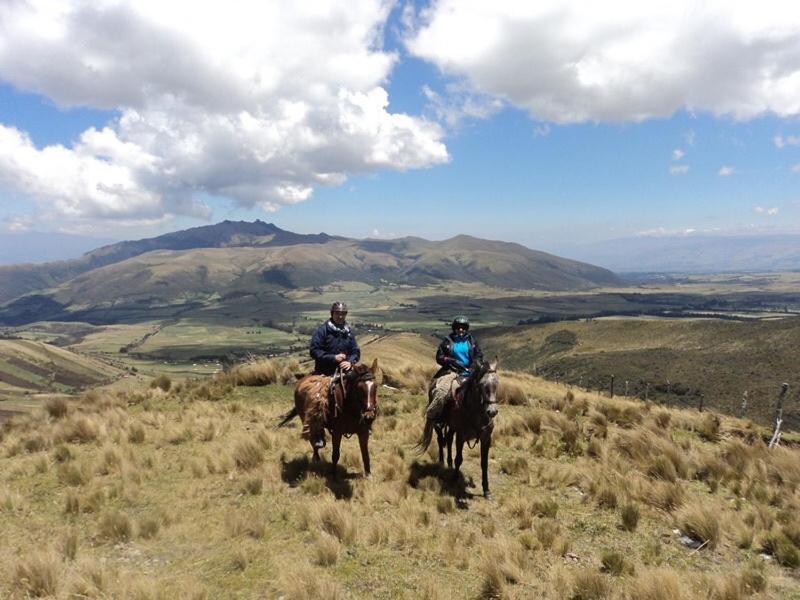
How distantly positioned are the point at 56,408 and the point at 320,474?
12525 millimetres

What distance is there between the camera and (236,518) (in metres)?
7.96

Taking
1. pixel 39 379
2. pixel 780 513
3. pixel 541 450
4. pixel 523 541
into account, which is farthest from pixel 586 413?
pixel 39 379

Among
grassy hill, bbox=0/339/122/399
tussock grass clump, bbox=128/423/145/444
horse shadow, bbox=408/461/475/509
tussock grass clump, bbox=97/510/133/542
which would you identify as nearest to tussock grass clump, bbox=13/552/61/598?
tussock grass clump, bbox=97/510/133/542

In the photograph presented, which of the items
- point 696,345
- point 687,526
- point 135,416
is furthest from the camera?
point 696,345

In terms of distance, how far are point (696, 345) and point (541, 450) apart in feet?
408

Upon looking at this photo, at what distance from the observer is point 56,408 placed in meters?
16.5

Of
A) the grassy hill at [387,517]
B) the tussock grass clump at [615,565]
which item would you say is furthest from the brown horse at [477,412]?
the tussock grass clump at [615,565]

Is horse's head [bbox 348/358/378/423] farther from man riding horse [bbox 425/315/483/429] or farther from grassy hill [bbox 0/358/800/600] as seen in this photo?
man riding horse [bbox 425/315/483/429]

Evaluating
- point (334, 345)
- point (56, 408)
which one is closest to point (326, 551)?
point (334, 345)

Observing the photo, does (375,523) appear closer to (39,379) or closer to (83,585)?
(83,585)

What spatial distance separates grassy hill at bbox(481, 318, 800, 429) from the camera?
73188 millimetres

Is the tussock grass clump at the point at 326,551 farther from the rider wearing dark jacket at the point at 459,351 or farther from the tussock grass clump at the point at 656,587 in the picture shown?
the rider wearing dark jacket at the point at 459,351

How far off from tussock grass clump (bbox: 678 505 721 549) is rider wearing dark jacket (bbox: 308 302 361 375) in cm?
745

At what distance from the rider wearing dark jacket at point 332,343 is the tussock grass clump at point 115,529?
4.95 m
